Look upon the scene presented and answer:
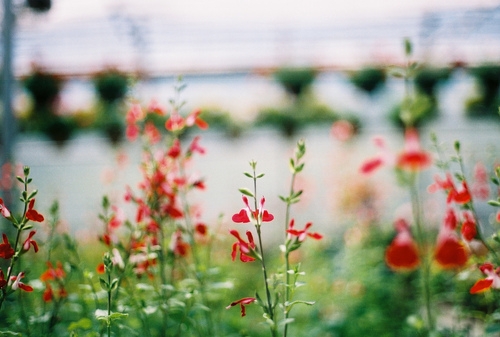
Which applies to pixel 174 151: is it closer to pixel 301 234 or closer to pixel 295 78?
pixel 301 234

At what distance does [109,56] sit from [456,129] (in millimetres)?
4377

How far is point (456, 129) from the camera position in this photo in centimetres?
618

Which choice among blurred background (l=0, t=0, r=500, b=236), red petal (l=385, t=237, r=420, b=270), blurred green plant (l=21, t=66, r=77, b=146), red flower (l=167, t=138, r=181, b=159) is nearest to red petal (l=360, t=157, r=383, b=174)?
red flower (l=167, t=138, r=181, b=159)

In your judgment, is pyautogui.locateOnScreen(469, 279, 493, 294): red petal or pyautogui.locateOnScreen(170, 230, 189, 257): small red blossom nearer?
pyautogui.locateOnScreen(469, 279, 493, 294): red petal

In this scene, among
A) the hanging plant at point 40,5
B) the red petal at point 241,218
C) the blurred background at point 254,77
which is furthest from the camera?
the blurred background at point 254,77

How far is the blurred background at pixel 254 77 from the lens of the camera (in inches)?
189

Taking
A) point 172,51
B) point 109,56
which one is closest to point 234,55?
point 172,51

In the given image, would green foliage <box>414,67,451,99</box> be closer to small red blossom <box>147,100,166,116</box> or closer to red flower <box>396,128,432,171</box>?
red flower <box>396,128,432,171</box>

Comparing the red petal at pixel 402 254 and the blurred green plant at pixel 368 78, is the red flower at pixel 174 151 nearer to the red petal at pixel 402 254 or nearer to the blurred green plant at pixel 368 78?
the red petal at pixel 402 254

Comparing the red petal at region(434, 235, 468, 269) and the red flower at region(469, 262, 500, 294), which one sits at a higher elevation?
the red petal at region(434, 235, 468, 269)

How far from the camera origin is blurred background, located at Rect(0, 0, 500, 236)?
4793 mm

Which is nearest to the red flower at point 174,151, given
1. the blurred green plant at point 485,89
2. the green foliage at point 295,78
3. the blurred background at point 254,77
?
the blurred background at point 254,77

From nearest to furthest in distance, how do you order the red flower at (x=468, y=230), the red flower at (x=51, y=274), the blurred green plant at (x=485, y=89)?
the red flower at (x=468, y=230), the red flower at (x=51, y=274), the blurred green plant at (x=485, y=89)

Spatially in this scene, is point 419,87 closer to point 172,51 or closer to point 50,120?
point 172,51
